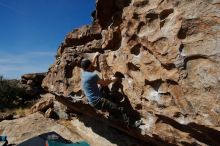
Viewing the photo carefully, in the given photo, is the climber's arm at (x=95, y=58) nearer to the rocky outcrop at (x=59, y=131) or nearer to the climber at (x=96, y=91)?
the climber at (x=96, y=91)

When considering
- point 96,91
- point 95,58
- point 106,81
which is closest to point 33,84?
point 95,58

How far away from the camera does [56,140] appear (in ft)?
37.4

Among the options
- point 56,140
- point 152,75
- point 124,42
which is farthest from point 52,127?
point 152,75

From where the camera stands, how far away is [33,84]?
30734 mm

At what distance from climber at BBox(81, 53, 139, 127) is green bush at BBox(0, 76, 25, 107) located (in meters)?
21.7

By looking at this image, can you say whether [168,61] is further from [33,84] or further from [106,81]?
[33,84]

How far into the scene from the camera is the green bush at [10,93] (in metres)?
30.7

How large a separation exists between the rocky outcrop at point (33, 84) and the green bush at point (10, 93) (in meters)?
0.77

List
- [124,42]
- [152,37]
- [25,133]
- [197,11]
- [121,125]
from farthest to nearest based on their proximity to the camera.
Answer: [25,133] → [121,125] → [124,42] → [152,37] → [197,11]

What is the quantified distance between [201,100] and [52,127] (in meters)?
9.08

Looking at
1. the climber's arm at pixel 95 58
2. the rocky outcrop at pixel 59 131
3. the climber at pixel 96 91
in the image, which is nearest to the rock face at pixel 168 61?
the climber's arm at pixel 95 58

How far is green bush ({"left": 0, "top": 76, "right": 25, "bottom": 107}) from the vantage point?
1208 inches

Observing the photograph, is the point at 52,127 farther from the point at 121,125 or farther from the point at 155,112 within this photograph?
the point at 155,112

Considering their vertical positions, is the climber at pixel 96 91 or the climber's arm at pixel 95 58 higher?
the climber's arm at pixel 95 58
